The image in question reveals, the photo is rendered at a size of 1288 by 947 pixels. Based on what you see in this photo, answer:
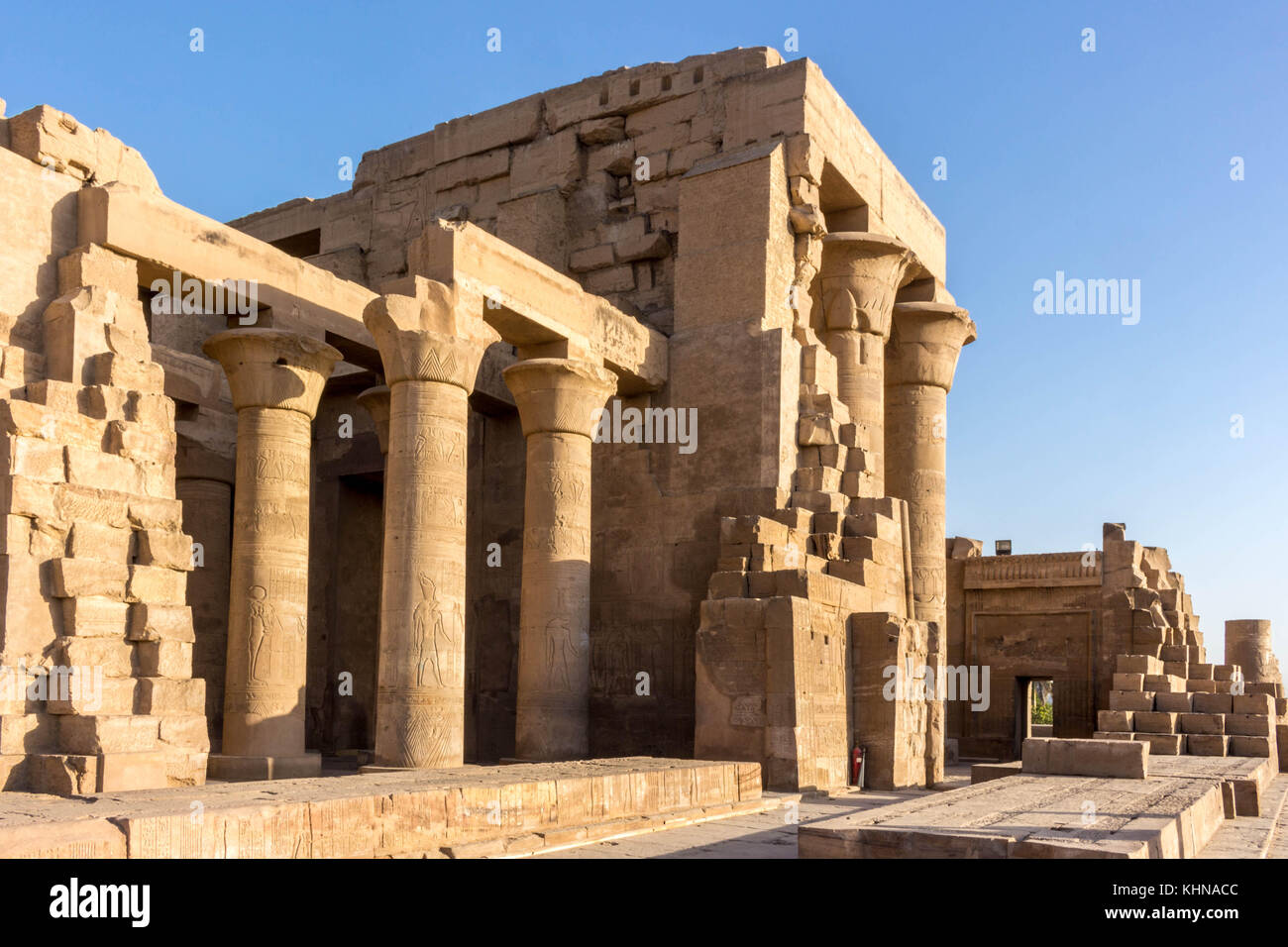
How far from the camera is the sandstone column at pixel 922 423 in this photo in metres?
20.3

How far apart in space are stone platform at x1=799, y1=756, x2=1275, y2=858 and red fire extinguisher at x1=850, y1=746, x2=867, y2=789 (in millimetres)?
3793

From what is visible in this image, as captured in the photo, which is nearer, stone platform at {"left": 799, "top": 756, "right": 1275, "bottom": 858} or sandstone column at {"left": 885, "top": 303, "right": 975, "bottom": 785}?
stone platform at {"left": 799, "top": 756, "right": 1275, "bottom": 858}

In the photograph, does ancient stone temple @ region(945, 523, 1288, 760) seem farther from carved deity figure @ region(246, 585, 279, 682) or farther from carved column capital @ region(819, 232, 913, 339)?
carved deity figure @ region(246, 585, 279, 682)

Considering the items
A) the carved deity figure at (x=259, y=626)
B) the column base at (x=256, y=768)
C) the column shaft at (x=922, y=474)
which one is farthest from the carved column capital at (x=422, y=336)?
the column shaft at (x=922, y=474)

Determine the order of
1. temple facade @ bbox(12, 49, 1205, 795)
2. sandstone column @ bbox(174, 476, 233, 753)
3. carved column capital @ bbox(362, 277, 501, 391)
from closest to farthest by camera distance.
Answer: temple facade @ bbox(12, 49, 1205, 795) < carved column capital @ bbox(362, 277, 501, 391) < sandstone column @ bbox(174, 476, 233, 753)

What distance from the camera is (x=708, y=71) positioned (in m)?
18.4

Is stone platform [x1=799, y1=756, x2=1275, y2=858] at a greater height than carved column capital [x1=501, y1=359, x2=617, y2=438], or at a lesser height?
lesser

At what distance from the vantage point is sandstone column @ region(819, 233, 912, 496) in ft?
63.0

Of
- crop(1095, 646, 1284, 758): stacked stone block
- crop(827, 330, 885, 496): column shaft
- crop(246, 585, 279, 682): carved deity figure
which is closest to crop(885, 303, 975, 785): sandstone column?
crop(827, 330, 885, 496): column shaft

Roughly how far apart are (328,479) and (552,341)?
556 cm

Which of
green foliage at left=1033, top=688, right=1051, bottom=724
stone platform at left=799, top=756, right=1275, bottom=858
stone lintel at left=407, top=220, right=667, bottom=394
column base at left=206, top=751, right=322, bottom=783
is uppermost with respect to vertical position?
stone lintel at left=407, top=220, right=667, bottom=394

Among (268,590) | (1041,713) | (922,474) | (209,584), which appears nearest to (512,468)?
(209,584)
